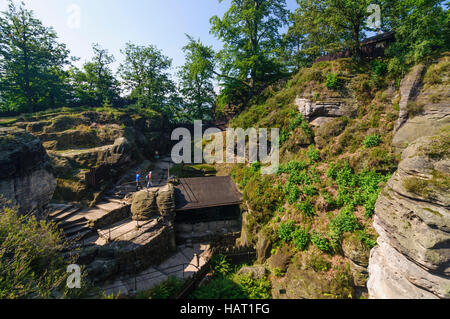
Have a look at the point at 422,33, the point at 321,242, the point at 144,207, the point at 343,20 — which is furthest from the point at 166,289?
the point at 343,20

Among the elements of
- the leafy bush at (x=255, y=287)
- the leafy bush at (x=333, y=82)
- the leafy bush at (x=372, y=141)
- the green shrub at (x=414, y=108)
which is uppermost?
the leafy bush at (x=333, y=82)

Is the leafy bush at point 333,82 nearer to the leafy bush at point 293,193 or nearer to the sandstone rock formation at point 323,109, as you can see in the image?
the sandstone rock formation at point 323,109

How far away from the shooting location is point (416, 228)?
5871mm

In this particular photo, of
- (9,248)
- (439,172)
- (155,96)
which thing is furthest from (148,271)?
(155,96)

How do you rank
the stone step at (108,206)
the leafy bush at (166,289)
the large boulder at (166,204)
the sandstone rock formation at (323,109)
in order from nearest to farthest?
1. the leafy bush at (166,289)
2. the large boulder at (166,204)
3. the stone step at (108,206)
4. the sandstone rock formation at (323,109)

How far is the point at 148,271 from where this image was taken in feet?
35.3

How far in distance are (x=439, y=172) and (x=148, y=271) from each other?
597 inches

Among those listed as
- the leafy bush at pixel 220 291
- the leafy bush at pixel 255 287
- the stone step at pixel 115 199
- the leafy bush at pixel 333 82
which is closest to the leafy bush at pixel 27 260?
the stone step at pixel 115 199

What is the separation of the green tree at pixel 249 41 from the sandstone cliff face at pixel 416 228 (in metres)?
18.2

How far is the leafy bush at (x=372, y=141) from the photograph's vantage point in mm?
10938

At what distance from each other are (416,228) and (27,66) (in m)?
36.2

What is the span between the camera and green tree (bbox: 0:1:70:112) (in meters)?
18.9

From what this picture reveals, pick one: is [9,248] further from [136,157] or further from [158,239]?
[136,157]

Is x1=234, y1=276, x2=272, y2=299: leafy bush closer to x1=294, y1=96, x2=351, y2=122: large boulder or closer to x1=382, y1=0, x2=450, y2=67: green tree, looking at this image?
x1=294, y1=96, x2=351, y2=122: large boulder
